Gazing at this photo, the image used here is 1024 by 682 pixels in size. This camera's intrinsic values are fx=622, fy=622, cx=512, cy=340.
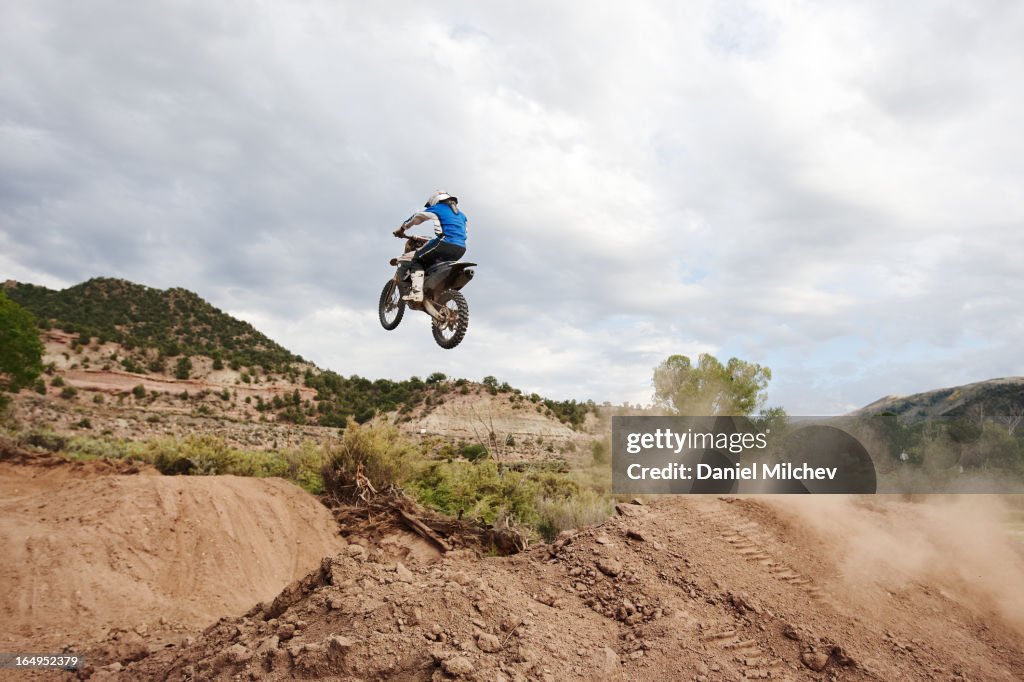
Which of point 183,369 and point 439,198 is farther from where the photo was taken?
point 183,369

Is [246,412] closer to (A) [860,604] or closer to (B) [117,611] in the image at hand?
(B) [117,611]

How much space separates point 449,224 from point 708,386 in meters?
24.1

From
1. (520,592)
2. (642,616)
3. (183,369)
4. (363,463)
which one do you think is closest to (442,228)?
(520,592)

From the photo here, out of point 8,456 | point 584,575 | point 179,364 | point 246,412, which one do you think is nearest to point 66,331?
point 179,364

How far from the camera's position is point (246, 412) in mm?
63500

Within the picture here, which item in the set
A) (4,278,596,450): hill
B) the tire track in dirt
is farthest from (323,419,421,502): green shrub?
(4,278,596,450): hill

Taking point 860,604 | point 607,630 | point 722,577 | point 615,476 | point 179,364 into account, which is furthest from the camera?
point 179,364

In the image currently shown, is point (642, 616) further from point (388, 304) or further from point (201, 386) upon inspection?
point (201, 386)

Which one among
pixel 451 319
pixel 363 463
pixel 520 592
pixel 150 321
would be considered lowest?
pixel 520 592

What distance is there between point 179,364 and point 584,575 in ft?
229

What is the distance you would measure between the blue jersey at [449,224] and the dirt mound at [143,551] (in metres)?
8.62

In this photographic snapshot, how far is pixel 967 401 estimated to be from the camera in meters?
100

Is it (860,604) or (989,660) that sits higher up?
(860,604)

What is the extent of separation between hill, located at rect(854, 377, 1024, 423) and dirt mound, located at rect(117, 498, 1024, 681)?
75.1m
